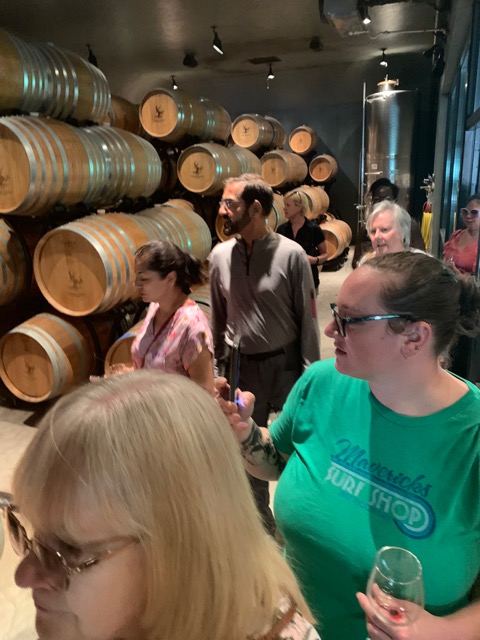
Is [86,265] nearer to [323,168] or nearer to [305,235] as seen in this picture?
[305,235]

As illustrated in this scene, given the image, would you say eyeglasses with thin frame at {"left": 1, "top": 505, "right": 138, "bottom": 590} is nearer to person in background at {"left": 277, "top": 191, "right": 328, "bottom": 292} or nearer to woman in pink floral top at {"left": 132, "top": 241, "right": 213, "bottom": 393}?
woman in pink floral top at {"left": 132, "top": 241, "right": 213, "bottom": 393}

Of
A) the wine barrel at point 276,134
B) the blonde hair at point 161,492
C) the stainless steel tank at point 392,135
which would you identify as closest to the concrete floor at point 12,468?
the blonde hair at point 161,492

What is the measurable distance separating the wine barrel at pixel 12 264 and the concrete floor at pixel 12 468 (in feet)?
3.17

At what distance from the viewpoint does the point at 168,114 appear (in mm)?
6059

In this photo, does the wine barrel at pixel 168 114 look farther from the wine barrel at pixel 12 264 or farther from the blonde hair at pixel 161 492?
the blonde hair at pixel 161 492

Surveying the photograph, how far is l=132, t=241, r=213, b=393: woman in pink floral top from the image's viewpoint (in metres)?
2.34

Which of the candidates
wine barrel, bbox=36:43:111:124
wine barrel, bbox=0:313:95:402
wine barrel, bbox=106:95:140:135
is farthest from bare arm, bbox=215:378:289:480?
wine barrel, bbox=106:95:140:135

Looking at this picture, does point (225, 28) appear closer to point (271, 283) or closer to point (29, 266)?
point (29, 266)

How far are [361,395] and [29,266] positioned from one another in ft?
11.9

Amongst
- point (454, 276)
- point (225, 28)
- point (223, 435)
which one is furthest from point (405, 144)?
point (223, 435)

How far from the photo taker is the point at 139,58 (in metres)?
9.35

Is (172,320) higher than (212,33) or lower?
lower

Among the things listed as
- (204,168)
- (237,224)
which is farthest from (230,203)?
(204,168)

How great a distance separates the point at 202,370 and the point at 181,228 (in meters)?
2.79
